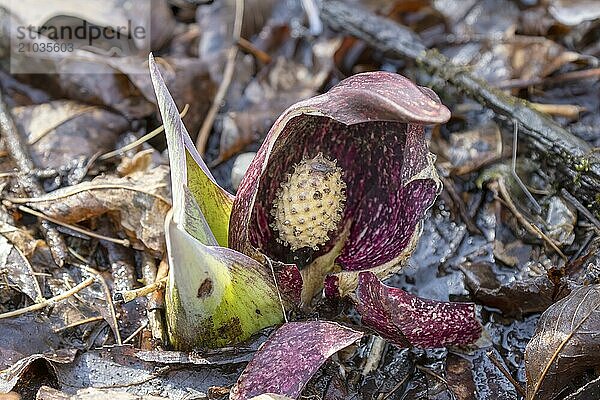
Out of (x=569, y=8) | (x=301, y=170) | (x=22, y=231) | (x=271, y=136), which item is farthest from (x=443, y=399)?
(x=569, y=8)

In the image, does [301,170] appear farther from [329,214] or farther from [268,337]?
[268,337]

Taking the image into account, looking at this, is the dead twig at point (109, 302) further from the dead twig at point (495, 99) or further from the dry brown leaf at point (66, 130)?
the dead twig at point (495, 99)

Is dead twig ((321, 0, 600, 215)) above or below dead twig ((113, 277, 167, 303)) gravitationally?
above

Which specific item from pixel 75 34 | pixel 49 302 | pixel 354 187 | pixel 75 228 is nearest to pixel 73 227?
pixel 75 228

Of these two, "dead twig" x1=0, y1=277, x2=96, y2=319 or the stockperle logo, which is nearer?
"dead twig" x1=0, y1=277, x2=96, y2=319

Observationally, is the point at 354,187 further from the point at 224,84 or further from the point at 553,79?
the point at 553,79

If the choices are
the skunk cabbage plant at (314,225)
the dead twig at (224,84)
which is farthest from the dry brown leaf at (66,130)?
the skunk cabbage plant at (314,225)

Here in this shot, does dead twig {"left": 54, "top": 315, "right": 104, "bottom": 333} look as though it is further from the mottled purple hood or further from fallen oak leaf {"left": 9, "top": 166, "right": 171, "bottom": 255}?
the mottled purple hood

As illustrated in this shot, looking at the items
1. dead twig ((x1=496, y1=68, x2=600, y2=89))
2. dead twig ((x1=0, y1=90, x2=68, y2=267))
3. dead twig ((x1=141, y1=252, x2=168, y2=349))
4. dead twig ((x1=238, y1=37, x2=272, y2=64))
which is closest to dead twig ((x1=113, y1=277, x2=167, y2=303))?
dead twig ((x1=141, y1=252, x2=168, y2=349))

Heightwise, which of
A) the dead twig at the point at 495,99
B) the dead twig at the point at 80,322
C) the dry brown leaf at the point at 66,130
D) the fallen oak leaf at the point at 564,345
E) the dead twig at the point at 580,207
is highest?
the dead twig at the point at 495,99
